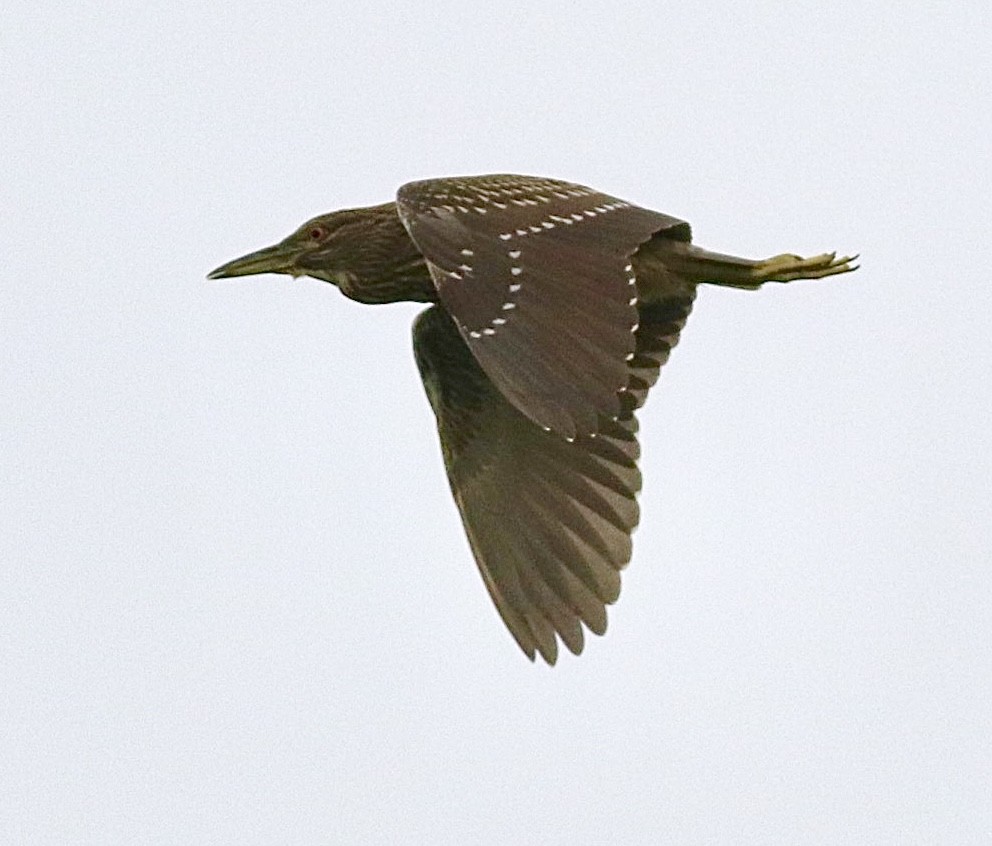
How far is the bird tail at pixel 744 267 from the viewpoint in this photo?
15.2 meters

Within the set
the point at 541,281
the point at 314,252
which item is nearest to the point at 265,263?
the point at 314,252

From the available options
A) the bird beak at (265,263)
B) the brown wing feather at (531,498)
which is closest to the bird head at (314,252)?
the bird beak at (265,263)

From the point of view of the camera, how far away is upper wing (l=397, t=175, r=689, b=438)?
43.8 ft

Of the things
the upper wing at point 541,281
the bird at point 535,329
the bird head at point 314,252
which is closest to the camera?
the upper wing at point 541,281

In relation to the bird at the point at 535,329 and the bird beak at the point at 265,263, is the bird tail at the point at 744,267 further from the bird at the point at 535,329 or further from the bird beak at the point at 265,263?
the bird beak at the point at 265,263

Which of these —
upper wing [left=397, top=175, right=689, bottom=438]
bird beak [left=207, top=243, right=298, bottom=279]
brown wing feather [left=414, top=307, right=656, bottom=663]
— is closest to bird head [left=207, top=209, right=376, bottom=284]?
bird beak [left=207, top=243, right=298, bottom=279]

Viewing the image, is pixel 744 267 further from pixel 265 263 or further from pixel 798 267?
pixel 265 263

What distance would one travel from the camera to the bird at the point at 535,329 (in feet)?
44.5

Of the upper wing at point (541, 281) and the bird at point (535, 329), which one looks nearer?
the upper wing at point (541, 281)

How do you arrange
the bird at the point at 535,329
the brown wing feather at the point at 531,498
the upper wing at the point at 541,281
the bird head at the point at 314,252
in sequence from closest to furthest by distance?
1. the upper wing at the point at 541,281
2. the bird at the point at 535,329
3. the brown wing feather at the point at 531,498
4. the bird head at the point at 314,252

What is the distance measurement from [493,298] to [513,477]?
6.95 ft

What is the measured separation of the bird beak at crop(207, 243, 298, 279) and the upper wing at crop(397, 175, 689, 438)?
132cm

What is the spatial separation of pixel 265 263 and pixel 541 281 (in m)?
2.35

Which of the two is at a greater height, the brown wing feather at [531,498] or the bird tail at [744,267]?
the bird tail at [744,267]
